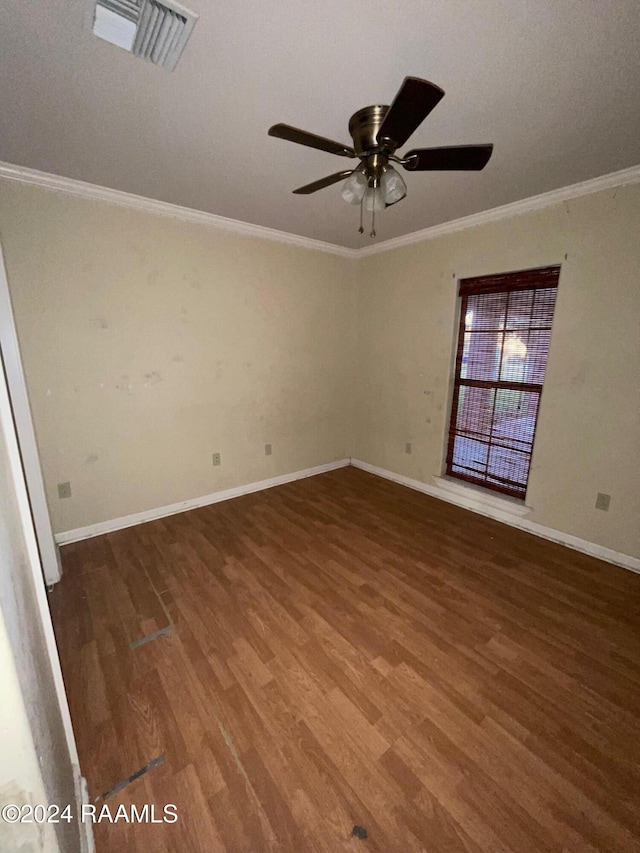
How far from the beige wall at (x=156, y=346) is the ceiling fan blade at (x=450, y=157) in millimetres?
2030

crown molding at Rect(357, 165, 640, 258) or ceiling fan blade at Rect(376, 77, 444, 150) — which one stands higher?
crown molding at Rect(357, 165, 640, 258)

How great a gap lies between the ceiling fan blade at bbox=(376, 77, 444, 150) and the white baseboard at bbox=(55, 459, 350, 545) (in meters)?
2.97

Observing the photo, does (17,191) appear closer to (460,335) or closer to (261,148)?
(261,148)

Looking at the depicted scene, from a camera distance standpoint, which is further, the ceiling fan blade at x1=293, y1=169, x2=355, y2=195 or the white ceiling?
the ceiling fan blade at x1=293, y1=169, x2=355, y2=195

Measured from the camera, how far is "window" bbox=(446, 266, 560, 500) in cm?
262

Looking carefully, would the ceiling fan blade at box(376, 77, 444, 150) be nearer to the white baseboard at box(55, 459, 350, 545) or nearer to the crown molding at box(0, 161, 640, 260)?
the crown molding at box(0, 161, 640, 260)

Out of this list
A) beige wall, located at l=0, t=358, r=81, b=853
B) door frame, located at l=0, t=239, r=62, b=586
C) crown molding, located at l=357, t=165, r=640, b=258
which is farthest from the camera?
crown molding, located at l=357, t=165, r=640, b=258

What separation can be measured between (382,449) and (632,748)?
2849mm

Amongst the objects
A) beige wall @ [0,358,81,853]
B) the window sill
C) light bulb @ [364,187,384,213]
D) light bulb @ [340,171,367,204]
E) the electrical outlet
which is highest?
light bulb @ [340,171,367,204]

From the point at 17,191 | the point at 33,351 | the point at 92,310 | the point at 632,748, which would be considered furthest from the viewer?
the point at 92,310

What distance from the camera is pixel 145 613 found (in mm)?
1897

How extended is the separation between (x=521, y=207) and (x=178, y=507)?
3763 millimetres

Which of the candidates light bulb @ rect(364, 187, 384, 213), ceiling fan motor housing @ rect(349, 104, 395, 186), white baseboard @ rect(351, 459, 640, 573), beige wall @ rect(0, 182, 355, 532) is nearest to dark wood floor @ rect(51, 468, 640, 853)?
white baseboard @ rect(351, 459, 640, 573)

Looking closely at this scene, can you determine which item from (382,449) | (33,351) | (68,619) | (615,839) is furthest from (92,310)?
(615,839)
